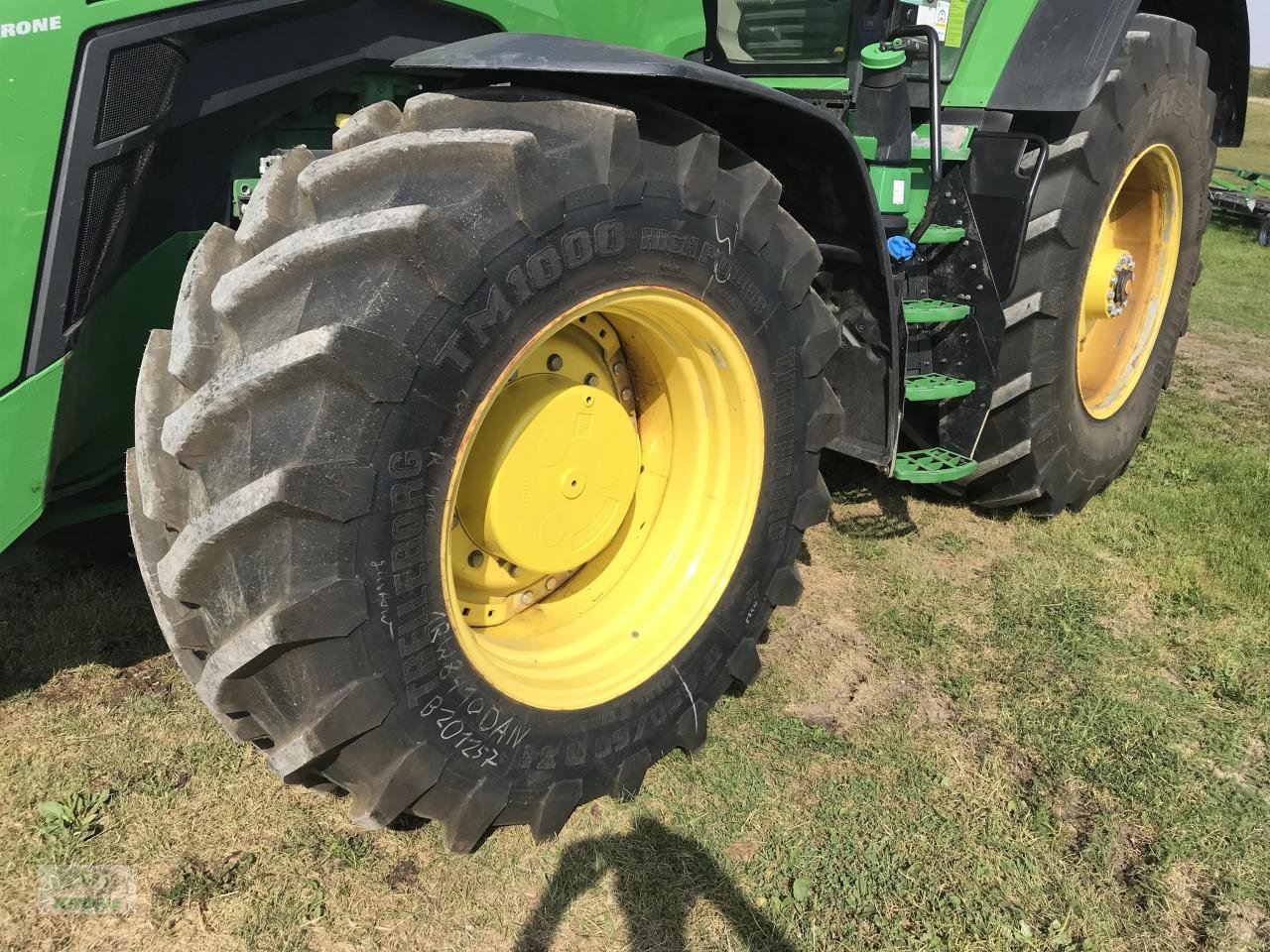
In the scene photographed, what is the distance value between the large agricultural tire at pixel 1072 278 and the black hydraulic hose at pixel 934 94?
1.24 feet

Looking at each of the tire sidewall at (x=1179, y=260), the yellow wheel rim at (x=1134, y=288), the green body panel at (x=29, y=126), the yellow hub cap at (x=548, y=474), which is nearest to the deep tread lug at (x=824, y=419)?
the yellow hub cap at (x=548, y=474)

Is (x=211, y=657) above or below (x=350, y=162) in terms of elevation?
below

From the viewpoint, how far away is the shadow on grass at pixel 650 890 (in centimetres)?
192

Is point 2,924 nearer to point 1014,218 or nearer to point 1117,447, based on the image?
point 1014,218

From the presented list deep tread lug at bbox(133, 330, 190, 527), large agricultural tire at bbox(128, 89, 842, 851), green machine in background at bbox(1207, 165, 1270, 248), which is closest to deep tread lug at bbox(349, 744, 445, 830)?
large agricultural tire at bbox(128, 89, 842, 851)

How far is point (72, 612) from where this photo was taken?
2791 millimetres

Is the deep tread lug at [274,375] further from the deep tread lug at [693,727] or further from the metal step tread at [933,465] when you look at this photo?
the metal step tread at [933,465]

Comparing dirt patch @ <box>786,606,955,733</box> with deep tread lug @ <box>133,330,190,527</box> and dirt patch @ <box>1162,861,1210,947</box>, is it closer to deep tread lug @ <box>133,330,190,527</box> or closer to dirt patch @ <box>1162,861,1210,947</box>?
dirt patch @ <box>1162,861,1210,947</box>

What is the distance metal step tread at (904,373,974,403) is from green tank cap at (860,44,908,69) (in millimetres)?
954

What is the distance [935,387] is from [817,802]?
138 centimetres

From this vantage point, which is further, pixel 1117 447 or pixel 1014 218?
pixel 1117 447

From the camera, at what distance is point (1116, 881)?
207 cm

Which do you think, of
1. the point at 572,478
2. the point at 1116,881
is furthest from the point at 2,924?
the point at 1116,881

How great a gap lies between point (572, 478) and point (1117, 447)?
2.62m
